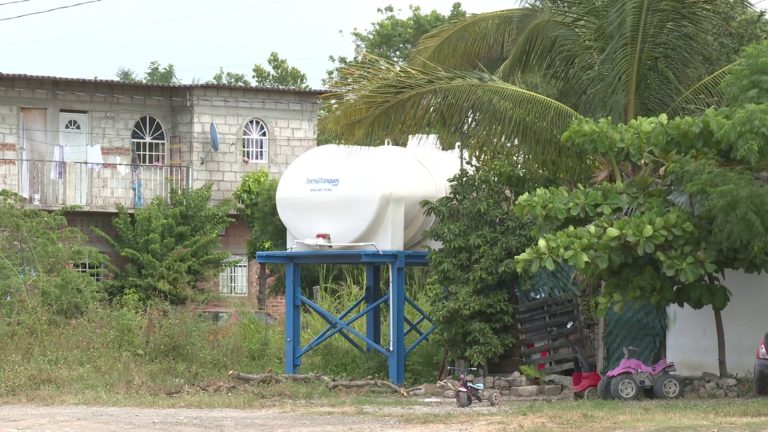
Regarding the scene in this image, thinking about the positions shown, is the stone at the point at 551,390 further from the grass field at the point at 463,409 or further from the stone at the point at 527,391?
the grass field at the point at 463,409

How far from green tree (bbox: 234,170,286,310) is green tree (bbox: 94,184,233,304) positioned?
910 mm

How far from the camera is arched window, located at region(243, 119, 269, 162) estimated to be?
106ft

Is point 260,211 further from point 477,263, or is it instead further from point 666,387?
point 666,387

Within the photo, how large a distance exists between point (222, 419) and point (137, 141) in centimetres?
1905

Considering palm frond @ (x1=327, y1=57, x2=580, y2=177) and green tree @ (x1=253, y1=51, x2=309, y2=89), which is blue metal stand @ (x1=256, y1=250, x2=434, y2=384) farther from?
green tree @ (x1=253, y1=51, x2=309, y2=89)

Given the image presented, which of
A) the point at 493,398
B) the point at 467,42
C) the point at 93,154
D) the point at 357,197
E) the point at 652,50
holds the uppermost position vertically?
the point at 467,42

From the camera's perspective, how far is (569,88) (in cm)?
1731

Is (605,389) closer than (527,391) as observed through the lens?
Yes

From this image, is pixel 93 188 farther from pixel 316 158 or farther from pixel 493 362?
pixel 493 362

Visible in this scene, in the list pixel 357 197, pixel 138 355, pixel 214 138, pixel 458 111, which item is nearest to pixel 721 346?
pixel 458 111

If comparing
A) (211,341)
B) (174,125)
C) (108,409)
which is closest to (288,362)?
(211,341)

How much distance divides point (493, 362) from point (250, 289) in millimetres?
15354

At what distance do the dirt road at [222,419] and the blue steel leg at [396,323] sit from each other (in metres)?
2.76

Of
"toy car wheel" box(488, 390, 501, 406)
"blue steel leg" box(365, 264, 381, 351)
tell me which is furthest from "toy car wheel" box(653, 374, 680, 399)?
"blue steel leg" box(365, 264, 381, 351)
